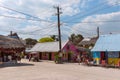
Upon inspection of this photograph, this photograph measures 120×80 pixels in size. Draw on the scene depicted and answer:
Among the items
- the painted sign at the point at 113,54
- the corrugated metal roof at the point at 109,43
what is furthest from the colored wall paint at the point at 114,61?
the corrugated metal roof at the point at 109,43

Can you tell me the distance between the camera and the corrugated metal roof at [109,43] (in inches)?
1481

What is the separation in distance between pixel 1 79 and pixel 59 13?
2971cm

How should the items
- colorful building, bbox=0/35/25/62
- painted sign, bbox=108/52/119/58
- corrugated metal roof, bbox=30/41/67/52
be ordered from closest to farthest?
painted sign, bbox=108/52/119/58
colorful building, bbox=0/35/25/62
corrugated metal roof, bbox=30/41/67/52

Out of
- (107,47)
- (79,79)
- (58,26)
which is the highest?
(58,26)

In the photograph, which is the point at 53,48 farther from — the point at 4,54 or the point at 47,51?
the point at 4,54

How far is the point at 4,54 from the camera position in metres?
46.6

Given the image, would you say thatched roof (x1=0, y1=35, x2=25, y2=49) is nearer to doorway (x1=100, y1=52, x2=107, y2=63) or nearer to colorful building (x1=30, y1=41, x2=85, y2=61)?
colorful building (x1=30, y1=41, x2=85, y2=61)

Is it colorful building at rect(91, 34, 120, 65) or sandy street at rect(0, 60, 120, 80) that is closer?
sandy street at rect(0, 60, 120, 80)

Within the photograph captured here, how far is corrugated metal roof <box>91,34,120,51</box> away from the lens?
37.6 m

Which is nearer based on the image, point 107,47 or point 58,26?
point 107,47

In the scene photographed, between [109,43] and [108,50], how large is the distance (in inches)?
64.5

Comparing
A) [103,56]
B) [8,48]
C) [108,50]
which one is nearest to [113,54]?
[108,50]

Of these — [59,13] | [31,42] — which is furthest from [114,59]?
[31,42]

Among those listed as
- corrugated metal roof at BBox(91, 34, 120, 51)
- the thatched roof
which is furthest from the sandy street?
the thatched roof
